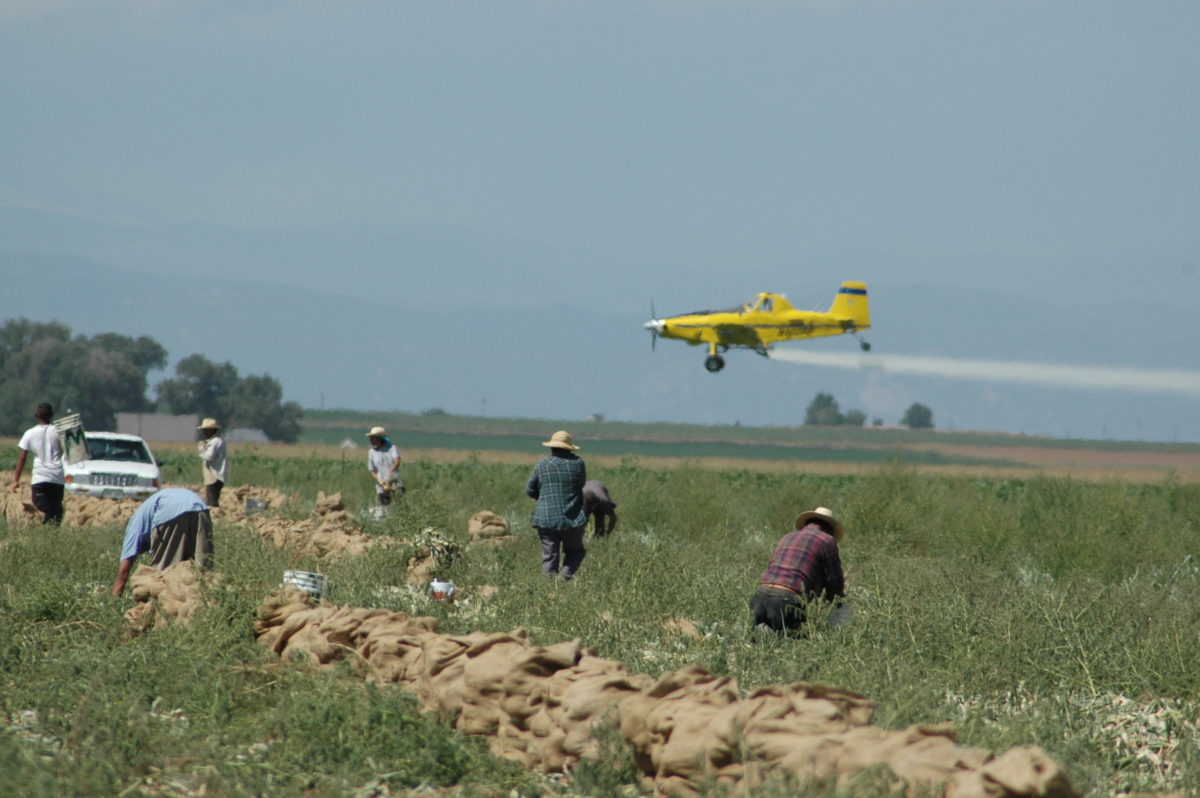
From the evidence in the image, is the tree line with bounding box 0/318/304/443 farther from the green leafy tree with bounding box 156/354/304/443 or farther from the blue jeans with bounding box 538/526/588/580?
the blue jeans with bounding box 538/526/588/580

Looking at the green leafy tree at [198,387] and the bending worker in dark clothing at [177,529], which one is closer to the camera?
the bending worker in dark clothing at [177,529]

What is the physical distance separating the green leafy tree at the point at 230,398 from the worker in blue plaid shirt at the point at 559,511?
104980 millimetres

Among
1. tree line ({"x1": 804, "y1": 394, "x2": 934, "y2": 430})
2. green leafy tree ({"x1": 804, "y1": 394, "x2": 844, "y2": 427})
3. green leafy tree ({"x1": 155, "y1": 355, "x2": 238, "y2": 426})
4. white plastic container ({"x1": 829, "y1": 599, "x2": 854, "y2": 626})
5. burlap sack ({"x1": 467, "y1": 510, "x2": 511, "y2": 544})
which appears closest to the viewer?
white plastic container ({"x1": 829, "y1": 599, "x2": 854, "y2": 626})

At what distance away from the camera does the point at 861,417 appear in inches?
7087

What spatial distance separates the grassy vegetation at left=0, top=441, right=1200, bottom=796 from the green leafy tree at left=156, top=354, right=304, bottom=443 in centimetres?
10276

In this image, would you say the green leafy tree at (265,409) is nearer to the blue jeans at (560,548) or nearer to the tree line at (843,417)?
the tree line at (843,417)

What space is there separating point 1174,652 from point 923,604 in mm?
1863

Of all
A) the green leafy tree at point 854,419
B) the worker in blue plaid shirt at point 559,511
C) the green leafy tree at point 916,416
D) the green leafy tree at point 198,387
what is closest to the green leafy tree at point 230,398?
the green leafy tree at point 198,387

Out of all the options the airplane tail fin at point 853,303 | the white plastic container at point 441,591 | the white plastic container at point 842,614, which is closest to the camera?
the white plastic container at point 842,614

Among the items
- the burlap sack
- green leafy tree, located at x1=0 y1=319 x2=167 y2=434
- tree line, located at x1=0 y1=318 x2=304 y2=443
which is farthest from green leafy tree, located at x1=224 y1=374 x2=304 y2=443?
the burlap sack

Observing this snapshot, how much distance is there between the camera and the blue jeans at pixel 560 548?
12555mm

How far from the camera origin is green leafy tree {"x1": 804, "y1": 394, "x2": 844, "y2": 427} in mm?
177875

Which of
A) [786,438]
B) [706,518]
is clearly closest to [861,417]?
[786,438]

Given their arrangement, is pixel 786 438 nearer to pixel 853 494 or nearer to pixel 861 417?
pixel 861 417
